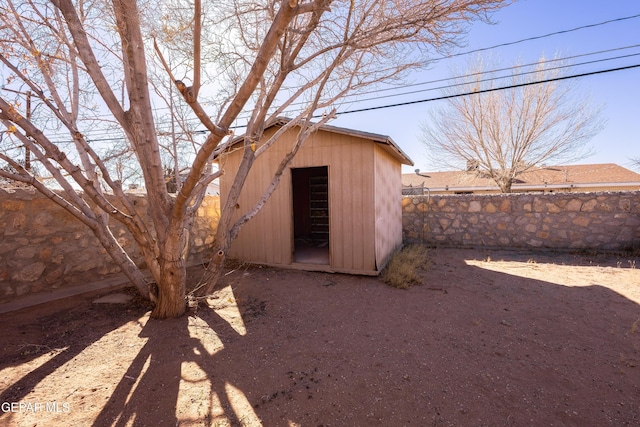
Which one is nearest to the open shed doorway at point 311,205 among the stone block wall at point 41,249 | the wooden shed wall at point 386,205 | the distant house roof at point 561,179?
the wooden shed wall at point 386,205

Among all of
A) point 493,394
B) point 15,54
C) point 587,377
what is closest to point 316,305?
point 493,394

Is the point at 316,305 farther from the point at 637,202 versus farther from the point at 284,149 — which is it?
the point at 637,202

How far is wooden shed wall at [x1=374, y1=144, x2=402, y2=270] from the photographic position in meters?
5.56

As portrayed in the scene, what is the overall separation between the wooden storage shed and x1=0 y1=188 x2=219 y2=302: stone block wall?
2.35 metres

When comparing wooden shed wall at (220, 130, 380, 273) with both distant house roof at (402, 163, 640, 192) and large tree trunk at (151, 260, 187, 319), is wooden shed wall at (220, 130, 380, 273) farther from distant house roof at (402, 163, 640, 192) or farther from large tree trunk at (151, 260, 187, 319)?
distant house roof at (402, 163, 640, 192)

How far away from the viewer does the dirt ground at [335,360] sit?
6.75 ft

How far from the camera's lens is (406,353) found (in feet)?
9.33

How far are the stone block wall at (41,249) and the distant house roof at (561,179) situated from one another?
16443mm

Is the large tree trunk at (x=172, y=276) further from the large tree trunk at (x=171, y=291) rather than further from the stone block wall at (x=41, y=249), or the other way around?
the stone block wall at (x=41, y=249)

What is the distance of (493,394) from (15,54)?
19.2 feet

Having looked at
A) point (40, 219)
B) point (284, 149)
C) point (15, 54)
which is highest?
point (15, 54)

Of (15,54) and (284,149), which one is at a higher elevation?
(15,54)

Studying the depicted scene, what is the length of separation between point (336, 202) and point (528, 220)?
5747 mm

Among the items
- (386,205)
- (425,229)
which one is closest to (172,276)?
(386,205)
